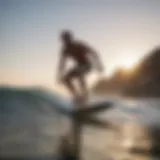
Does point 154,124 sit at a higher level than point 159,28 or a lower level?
lower

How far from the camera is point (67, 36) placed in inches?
49.7

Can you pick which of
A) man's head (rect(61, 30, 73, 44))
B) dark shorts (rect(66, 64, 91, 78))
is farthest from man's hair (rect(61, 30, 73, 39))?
dark shorts (rect(66, 64, 91, 78))

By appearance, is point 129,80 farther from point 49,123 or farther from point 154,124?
point 49,123

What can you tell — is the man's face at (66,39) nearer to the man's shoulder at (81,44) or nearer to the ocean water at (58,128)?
the man's shoulder at (81,44)

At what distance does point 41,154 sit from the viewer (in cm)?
124

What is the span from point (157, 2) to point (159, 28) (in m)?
0.10

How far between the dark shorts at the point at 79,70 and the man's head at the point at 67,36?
0.33 ft

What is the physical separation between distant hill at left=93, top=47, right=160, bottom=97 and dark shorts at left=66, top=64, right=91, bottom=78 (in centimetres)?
6

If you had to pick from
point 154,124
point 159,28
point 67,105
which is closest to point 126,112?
point 154,124

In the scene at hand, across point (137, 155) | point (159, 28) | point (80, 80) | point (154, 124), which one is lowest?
point (137, 155)

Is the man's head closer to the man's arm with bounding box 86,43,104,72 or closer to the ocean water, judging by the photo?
the man's arm with bounding box 86,43,104,72

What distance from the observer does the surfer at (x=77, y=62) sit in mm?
1243

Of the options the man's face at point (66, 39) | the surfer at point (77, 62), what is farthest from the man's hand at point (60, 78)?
the man's face at point (66, 39)

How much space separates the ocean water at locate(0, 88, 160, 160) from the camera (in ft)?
4.04
